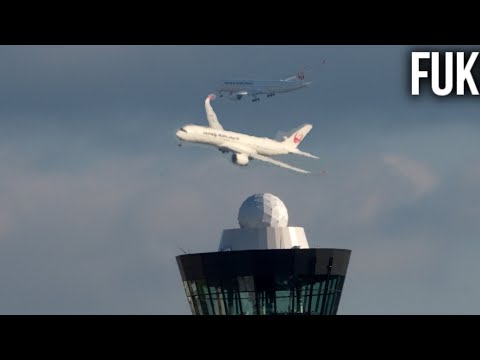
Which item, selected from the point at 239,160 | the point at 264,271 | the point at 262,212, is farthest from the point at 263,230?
the point at 239,160

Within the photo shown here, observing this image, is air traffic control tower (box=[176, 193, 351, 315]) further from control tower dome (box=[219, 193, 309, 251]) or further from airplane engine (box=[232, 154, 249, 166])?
airplane engine (box=[232, 154, 249, 166])

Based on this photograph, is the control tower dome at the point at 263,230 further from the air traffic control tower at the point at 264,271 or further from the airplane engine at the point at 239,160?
the airplane engine at the point at 239,160

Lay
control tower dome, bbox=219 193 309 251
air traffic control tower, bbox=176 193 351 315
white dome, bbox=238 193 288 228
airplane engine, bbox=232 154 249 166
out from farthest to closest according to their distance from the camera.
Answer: airplane engine, bbox=232 154 249 166
white dome, bbox=238 193 288 228
control tower dome, bbox=219 193 309 251
air traffic control tower, bbox=176 193 351 315

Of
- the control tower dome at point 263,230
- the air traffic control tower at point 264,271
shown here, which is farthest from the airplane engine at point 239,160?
the air traffic control tower at point 264,271

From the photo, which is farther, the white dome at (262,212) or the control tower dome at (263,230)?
the white dome at (262,212)

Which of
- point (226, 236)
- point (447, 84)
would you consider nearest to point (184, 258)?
point (226, 236)

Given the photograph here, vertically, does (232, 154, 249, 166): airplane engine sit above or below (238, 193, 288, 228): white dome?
above

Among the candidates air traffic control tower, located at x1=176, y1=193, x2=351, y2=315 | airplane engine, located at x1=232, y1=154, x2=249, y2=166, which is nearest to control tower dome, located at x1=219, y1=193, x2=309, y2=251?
air traffic control tower, located at x1=176, y1=193, x2=351, y2=315

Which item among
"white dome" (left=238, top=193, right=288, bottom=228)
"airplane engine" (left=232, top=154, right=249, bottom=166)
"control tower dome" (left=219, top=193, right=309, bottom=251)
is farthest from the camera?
"airplane engine" (left=232, top=154, right=249, bottom=166)
